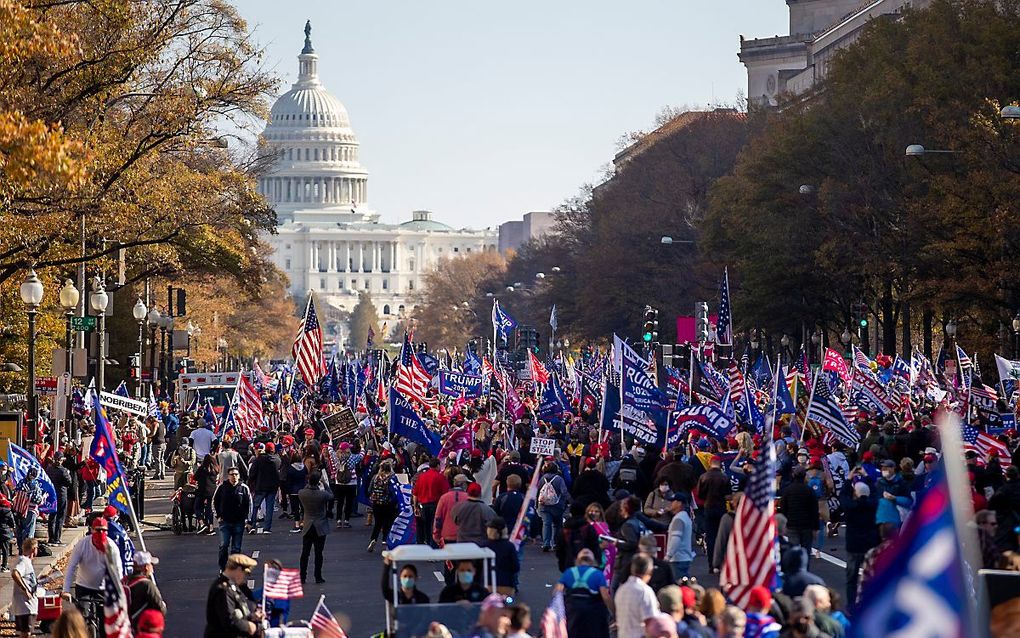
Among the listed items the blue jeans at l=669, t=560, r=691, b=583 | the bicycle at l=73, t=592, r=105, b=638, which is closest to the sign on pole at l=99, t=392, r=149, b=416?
the bicycle at l=73, t=592, r=105, b=638

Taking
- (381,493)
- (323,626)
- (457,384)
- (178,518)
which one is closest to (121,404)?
(178,518)

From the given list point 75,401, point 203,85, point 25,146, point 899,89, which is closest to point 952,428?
point 25,146

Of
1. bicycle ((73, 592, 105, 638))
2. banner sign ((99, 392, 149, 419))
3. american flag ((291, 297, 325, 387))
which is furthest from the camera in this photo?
american flag ((291, 297, 325, 387))

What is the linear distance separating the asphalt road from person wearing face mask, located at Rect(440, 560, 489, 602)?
383cm

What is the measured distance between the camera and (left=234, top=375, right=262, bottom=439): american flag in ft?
124

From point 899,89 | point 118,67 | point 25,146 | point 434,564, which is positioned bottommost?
point 434,564

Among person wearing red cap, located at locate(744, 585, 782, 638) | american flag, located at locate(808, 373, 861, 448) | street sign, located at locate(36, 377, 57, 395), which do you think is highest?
street sign, located at locate(36, 377, 57, 395)

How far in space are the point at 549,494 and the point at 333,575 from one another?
319 cm

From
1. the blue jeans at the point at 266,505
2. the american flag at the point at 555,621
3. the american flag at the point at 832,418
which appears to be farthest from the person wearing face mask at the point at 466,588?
the american flag at the point at 832,418

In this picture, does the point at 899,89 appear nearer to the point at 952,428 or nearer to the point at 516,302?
the point at 952,428

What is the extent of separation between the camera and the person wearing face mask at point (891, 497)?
19781 mm

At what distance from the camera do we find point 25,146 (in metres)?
17.7

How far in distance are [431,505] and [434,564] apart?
2.67 feet

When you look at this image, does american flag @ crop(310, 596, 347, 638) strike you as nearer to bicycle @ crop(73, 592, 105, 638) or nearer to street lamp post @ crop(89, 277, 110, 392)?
bicycle @ crop(73, 592, 105, 638)
